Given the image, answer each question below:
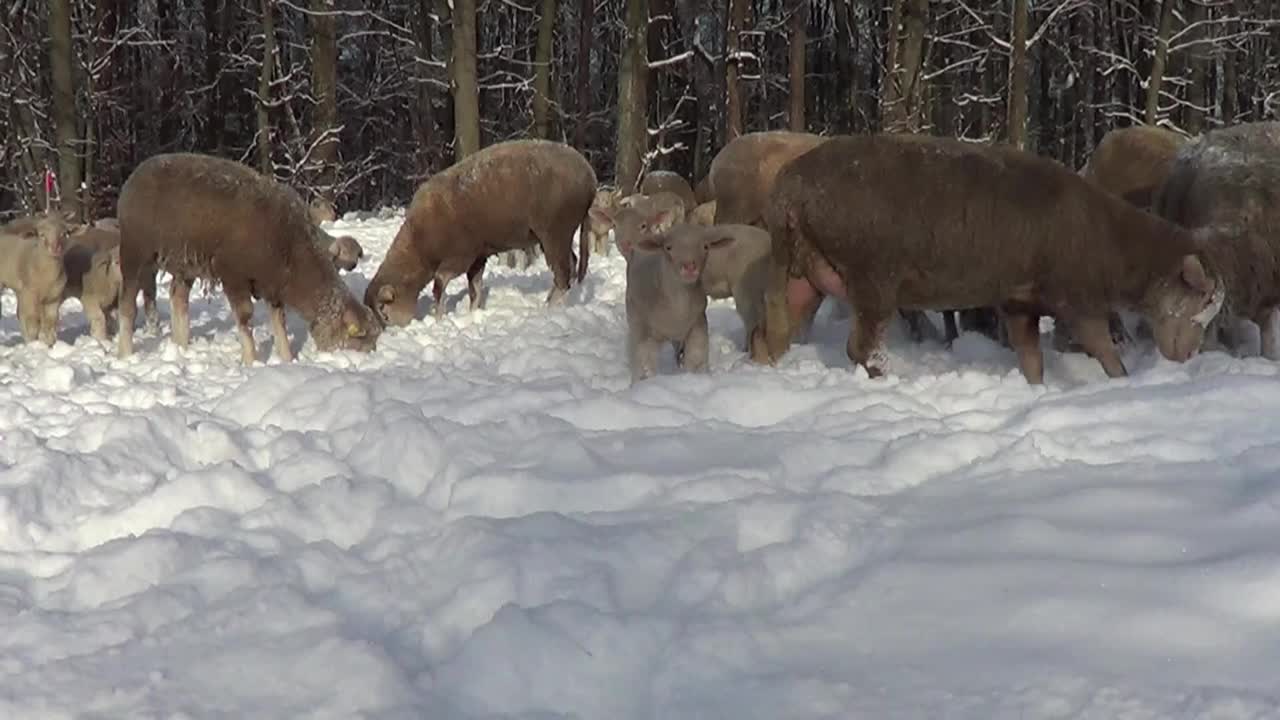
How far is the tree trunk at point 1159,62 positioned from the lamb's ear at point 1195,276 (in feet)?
55.8

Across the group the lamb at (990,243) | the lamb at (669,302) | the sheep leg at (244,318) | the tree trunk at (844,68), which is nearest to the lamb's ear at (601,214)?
the sheep leg at (244,318)

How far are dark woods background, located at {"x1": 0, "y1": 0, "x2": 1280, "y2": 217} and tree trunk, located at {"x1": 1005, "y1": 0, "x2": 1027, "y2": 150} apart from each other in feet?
0.17

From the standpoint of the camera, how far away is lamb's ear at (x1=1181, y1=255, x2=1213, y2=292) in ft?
22.0

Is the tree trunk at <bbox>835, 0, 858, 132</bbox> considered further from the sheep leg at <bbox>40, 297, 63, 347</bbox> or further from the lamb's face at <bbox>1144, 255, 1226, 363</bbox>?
the lamb's face at <bbox>1144, 255, 1226, 363</bbox>

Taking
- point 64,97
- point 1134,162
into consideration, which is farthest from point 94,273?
point 1134,162

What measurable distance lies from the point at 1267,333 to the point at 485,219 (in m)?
7.61

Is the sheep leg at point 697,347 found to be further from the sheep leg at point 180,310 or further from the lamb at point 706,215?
the lamb at point 706,215

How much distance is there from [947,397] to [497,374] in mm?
3180

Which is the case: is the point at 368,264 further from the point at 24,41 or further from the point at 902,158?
the point at 24,41

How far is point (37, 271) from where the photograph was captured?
32.3ft

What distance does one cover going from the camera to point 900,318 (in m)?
9.18

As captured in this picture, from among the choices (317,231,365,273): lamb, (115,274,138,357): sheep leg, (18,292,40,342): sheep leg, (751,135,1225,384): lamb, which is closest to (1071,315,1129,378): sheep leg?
(751,135,1225,384): lamb

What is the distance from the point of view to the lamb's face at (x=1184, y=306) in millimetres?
6754

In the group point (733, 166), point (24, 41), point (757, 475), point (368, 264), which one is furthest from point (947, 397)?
point (24, 41)
